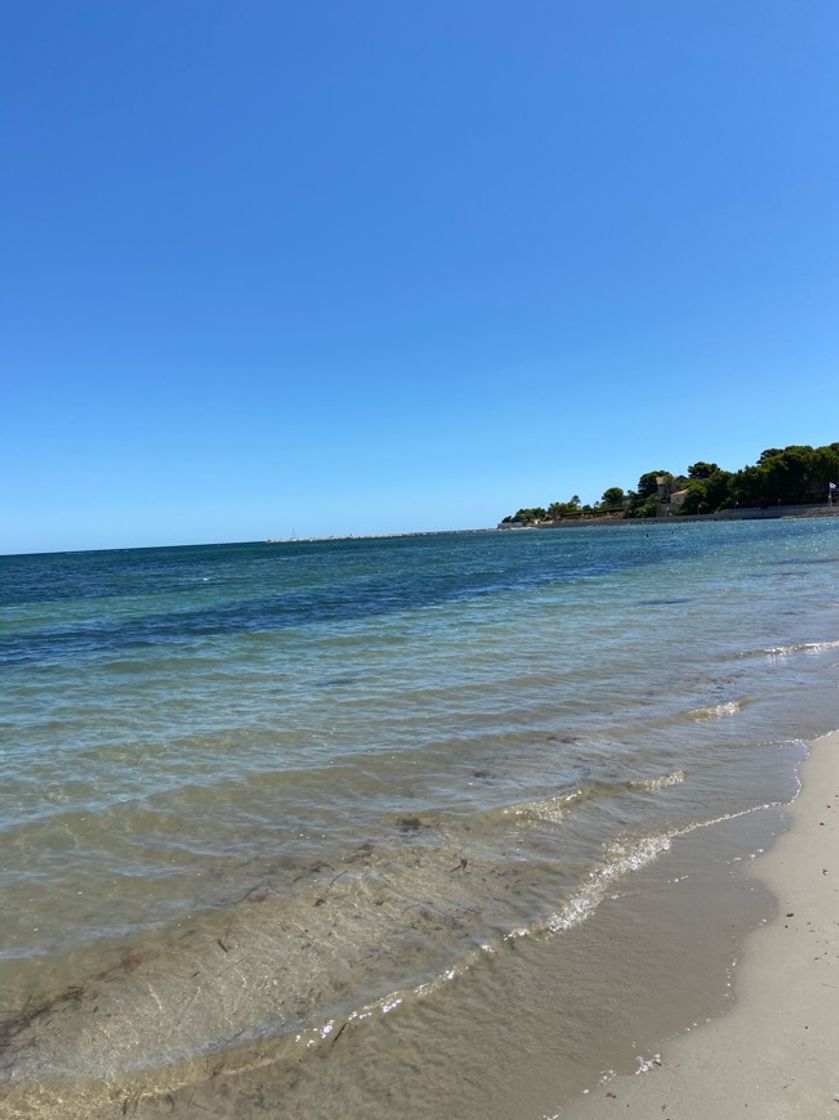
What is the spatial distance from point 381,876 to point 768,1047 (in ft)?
8.57

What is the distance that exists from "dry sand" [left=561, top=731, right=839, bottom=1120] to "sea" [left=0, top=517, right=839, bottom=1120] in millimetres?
111

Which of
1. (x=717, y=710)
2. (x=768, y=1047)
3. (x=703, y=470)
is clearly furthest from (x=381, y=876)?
(x=703, y=470)

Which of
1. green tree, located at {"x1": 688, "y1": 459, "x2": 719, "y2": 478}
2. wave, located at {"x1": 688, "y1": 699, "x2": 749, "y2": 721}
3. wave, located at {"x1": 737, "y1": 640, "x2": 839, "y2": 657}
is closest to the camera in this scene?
wave, located at {"x1": 688, "y1": 699, "x2": 749, "y2": 721}

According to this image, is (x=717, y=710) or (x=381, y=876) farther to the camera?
(x=717, y=710)

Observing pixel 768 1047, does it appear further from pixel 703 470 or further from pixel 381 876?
pixel 703 470

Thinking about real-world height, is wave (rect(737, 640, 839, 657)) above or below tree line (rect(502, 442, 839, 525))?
below

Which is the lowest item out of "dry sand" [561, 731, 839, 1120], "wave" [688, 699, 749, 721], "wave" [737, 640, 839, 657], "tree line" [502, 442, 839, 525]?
"wave" [737, 640, 839, 657]

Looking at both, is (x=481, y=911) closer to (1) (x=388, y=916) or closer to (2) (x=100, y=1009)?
(1) (x=388, y=916)

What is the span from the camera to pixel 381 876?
15.7 ft

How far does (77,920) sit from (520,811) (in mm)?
3506

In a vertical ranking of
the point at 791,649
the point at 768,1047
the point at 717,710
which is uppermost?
the point at 768,1047

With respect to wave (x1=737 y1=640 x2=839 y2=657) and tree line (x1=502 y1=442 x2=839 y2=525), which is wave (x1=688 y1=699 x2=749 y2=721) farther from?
tree line (x1=502 y1=442 x2=839 y2=525)

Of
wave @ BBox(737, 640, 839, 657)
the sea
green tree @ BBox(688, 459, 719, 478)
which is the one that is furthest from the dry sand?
green tree @ BBox(688, 459, 719, 478)

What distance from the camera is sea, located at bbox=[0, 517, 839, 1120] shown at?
3.07 m
